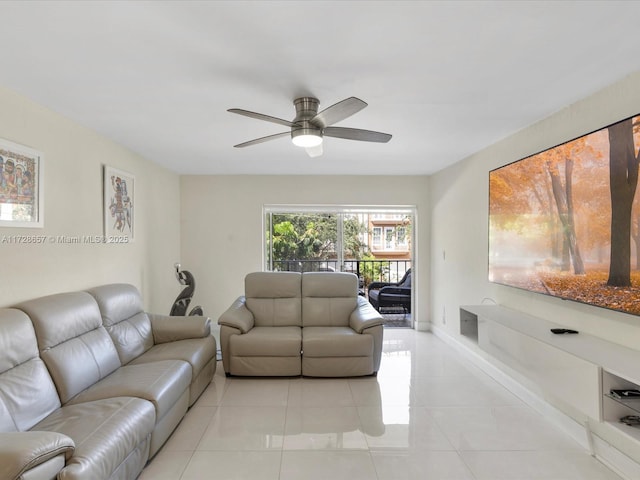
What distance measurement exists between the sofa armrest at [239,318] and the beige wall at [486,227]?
2.44 m

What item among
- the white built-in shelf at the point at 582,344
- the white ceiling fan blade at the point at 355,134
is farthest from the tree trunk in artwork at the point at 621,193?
the white ceiling fan blade at the point at 355,134

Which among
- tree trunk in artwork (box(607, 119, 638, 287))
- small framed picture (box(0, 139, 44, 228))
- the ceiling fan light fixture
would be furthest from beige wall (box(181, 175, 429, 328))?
tree trunk in artwork (box(607, 119, 638, 287))

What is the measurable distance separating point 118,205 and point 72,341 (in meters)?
1.57

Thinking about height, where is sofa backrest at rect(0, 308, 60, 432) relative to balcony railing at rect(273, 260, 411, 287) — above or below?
below

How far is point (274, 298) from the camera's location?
13.5ft

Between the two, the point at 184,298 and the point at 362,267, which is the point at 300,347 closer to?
the point at 184,298

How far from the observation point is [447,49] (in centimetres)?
180

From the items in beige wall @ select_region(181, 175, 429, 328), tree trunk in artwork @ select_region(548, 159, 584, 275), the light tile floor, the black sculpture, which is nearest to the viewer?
the light tile floor

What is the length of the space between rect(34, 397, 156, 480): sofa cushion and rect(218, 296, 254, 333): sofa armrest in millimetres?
1455

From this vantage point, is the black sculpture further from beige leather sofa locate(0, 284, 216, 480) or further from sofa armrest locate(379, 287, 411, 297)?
sofa armrest locate(379, 287, 411, 297)

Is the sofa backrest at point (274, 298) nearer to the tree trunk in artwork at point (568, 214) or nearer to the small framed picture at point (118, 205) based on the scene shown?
the small framed picture at point (118, 205)

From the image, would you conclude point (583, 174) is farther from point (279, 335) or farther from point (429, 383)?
point (279, 335)

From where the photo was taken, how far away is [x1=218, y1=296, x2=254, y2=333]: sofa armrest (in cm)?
349

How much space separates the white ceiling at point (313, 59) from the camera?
1520mm
